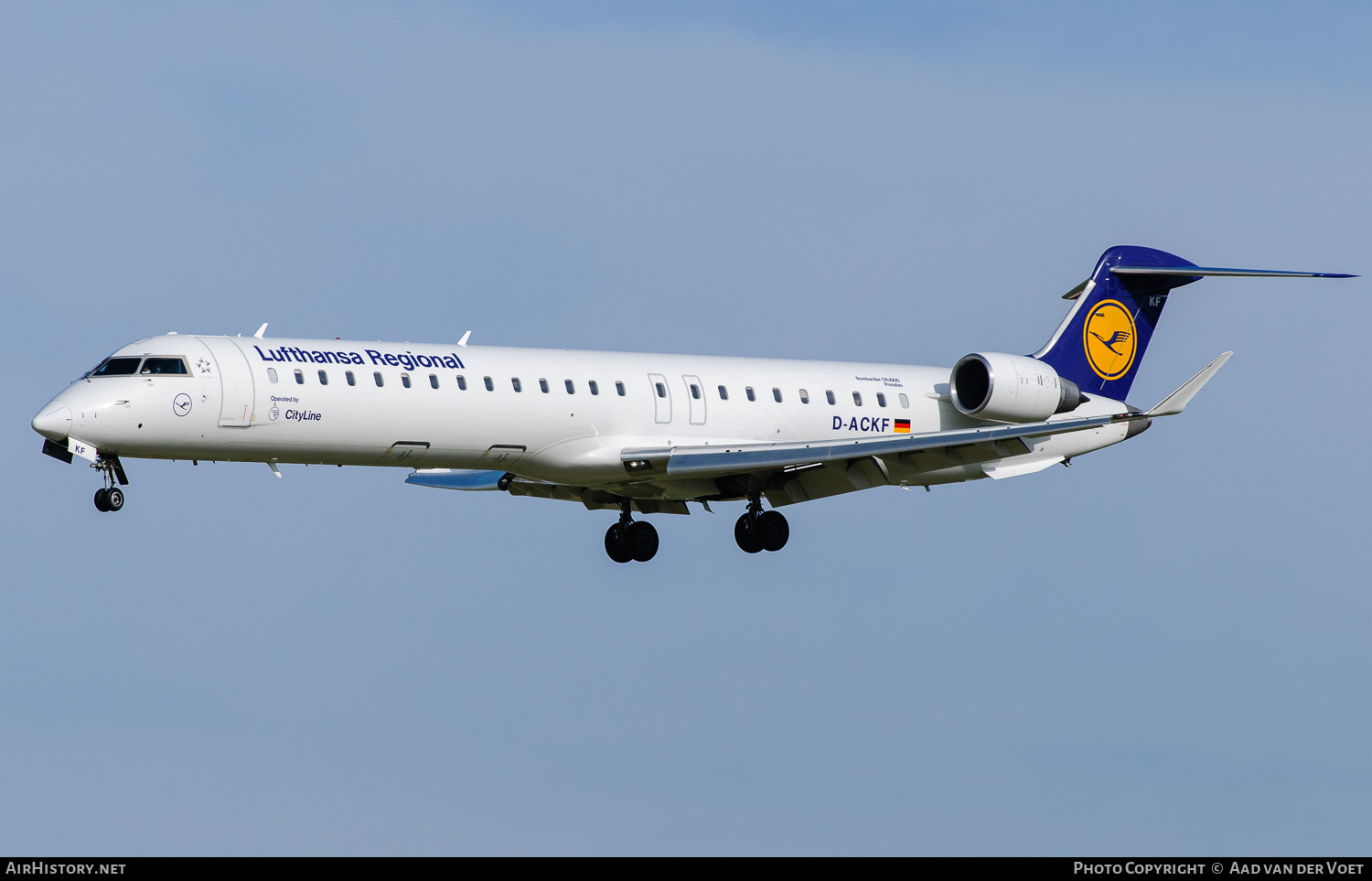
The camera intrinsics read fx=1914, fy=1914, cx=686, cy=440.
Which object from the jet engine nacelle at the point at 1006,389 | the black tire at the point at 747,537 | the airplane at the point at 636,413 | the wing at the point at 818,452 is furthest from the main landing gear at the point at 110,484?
the jet engine nacelle at the point at 1006,389

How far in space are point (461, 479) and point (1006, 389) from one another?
978 cm

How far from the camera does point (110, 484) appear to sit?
27.8m

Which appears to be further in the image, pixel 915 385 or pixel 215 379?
pixel 915 385

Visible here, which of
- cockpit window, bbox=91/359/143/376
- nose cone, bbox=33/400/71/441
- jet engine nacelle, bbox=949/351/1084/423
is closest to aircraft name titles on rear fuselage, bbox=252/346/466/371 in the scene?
cockpit window, bbox=91/359/143/376

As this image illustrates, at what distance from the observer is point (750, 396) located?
1307 inches

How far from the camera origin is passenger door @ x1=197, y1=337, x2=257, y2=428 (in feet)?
93.7

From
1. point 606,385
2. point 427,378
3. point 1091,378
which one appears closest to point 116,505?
point 427,378

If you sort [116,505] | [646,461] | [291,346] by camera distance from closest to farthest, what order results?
[116,505] < [291,346] < [646,461]

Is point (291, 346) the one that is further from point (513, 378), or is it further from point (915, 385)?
point (915, 385)

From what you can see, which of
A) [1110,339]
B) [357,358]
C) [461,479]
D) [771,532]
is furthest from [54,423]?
[1110,339]

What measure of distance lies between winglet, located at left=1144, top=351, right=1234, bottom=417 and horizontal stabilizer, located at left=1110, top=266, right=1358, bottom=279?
4.15m

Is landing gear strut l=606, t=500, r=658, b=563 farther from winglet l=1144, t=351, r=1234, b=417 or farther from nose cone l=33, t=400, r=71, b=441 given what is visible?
nose cone l=33, t=400, r=71, b=441

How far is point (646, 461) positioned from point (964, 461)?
535 cm

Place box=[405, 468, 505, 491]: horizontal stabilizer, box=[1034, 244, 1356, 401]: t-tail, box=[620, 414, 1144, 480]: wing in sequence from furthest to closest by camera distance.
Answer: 1. box=[1034, 244, 1356, 401]: t-tail
2. box=[405, 468, 505, 491]: horizontal stabilizer
3. box=[620, 414, 1144, 480]: wing
